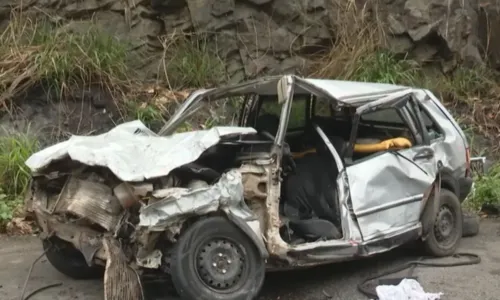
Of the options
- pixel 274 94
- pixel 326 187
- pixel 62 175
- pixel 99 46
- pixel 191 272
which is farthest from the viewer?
pixel 99 46

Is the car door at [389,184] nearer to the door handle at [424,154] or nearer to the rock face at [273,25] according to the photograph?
the door handle at [424,154]

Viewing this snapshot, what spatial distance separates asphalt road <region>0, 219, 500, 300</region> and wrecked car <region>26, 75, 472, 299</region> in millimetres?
305

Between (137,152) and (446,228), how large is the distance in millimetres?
3381

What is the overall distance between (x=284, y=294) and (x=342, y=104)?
172 cm

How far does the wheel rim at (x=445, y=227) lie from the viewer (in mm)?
7215

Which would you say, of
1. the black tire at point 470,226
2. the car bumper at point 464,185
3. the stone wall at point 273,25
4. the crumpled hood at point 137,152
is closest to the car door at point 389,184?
the car bumper at point 464,185

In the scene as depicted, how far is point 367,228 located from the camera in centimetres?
630

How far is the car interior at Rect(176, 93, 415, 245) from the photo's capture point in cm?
610

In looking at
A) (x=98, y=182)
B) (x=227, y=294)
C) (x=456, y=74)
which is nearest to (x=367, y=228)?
(x=227, y=294)

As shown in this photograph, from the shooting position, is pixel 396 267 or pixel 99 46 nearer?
pixel 396 267

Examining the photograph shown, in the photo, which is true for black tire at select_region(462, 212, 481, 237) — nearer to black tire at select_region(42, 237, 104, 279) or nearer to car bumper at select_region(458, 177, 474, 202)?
car bumper at select_region(458, 177, 474, 202)

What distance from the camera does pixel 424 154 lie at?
22.9 feet

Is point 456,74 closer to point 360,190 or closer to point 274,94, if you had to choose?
point 274,94

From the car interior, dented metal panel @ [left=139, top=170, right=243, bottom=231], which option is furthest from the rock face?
dented metal panel @ [left=139, top=170, right=243, bottom=231]
